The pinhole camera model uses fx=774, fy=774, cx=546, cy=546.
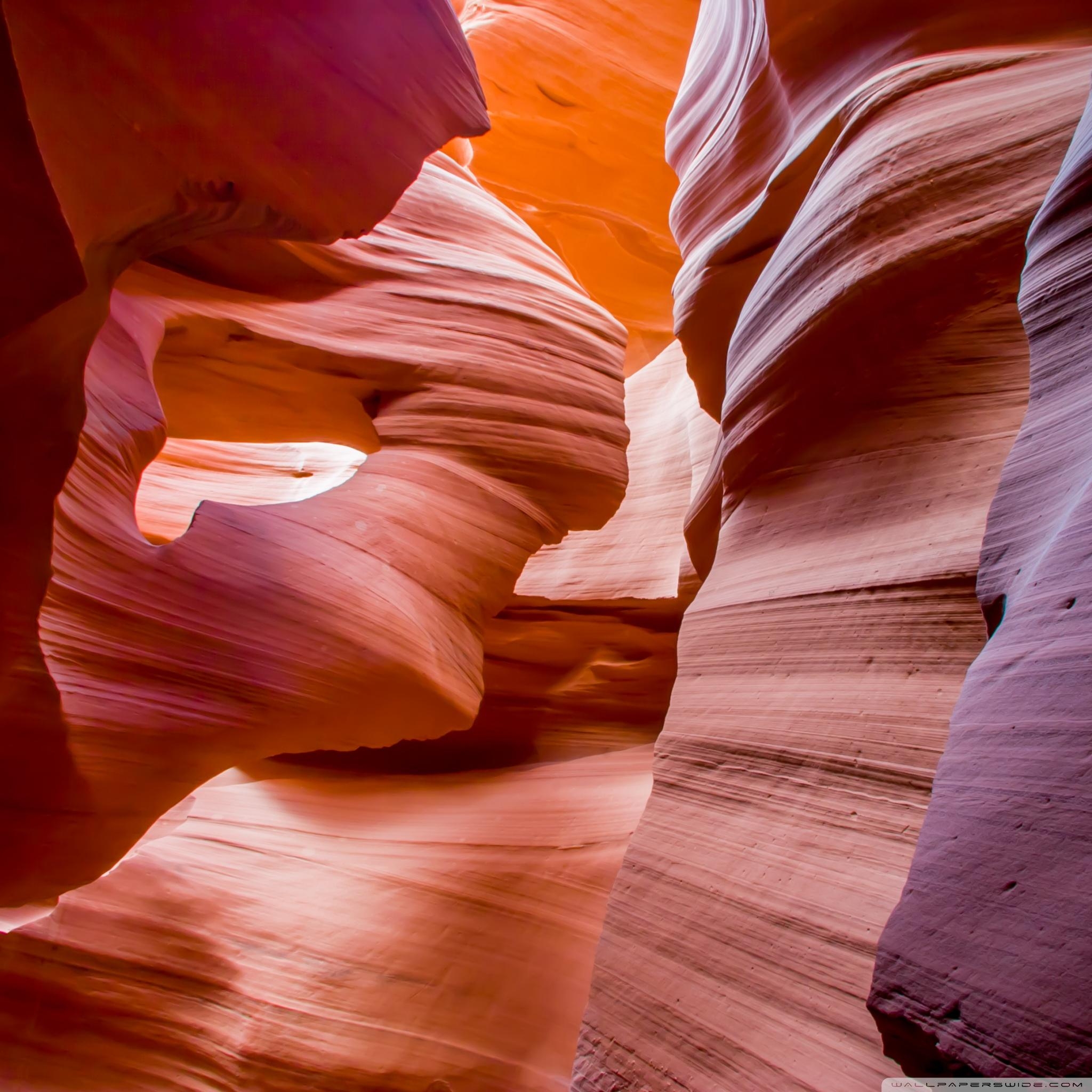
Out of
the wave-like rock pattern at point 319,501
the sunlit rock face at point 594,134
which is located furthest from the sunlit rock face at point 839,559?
the sunlit rock face at point 594,134

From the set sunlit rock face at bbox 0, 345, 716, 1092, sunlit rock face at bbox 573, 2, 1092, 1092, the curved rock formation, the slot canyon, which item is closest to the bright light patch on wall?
the slot canyon

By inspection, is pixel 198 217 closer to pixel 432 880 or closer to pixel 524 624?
pixel 432 880

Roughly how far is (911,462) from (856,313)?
0.35m

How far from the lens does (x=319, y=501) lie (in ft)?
7.41

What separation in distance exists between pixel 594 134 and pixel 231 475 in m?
3.53

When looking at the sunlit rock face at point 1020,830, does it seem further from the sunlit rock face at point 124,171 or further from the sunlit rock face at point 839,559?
the sunlit rock face at point 124,171

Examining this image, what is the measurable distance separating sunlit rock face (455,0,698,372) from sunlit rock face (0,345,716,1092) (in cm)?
308

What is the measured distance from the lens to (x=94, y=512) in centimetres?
177

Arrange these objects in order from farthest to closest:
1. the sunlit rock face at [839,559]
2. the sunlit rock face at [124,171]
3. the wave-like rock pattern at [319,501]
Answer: the wave-like rock pattern at [319,501]
the sunlit rock face at [839,559]
the sunlit rock face at [124,171]

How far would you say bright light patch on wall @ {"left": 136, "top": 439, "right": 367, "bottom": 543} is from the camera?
149 inches

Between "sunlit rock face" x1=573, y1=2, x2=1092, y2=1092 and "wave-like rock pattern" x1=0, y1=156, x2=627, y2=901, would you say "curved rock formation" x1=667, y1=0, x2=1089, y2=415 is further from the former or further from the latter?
"wave-like rock pattern" x1=0, y1=156, x2=627, y2=901

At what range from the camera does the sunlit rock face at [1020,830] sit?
2.25 feet

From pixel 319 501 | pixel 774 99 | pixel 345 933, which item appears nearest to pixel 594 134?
pixel 774 99

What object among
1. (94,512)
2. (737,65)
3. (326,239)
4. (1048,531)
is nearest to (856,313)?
(1048,531)
